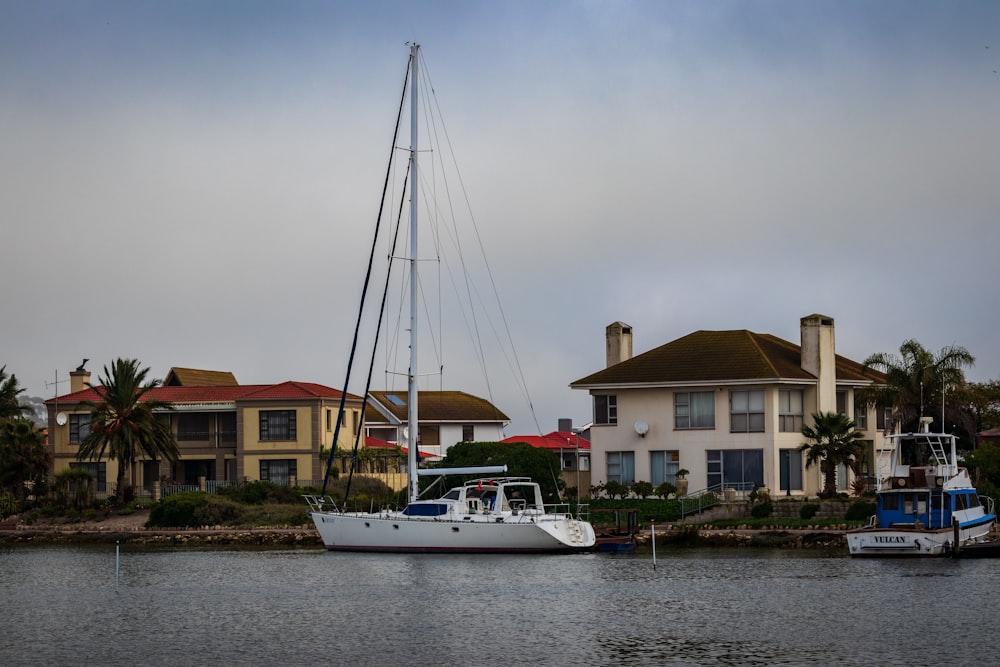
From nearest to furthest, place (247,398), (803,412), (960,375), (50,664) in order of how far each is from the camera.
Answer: (50,664)
(803,412)
(960,375)
(247,398)

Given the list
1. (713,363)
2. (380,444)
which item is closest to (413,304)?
(713,363)

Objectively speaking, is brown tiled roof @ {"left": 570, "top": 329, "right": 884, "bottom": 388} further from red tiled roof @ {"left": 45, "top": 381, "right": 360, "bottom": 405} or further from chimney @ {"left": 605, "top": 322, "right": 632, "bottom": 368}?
red tiled roof @ {"left": 45, "top": 381, "right": 360, "bottom": 405}

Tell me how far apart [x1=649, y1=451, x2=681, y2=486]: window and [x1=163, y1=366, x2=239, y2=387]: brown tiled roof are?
111 ft

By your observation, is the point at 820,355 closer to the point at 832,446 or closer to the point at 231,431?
the point at 832,446

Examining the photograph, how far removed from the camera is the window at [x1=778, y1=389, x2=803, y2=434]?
69250 mm

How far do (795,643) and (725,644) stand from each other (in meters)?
1.58

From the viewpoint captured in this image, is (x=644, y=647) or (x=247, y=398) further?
(x=247, y=398)

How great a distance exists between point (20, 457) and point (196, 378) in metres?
18.4

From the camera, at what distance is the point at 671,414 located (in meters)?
71.0

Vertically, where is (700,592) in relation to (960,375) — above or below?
below

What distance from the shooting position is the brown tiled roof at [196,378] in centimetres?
9344

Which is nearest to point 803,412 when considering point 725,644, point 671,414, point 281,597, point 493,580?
point 671,414

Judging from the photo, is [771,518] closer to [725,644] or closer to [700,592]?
[700,592]

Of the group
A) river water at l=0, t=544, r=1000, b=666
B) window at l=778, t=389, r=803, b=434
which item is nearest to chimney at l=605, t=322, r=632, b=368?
window at l=778, t=389, r=803, b=434
